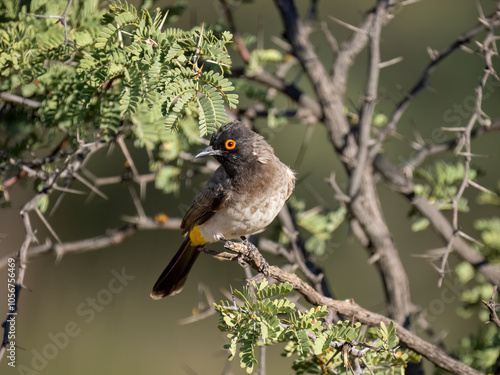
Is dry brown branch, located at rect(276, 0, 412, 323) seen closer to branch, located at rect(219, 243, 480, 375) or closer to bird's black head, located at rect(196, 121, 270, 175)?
bird's black head, located at rect(196, 121, 270, 175)

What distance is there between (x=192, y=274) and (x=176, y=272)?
4.07 m

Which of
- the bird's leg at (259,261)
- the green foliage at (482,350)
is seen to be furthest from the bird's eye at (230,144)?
the green foliage at (482,350)

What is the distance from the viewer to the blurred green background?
7.61m

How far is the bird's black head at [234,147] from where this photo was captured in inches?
134

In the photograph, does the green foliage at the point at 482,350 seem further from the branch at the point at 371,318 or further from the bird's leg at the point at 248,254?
the bird's leg at the point at 248,254

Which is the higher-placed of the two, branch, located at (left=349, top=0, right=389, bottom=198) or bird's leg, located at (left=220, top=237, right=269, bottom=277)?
branch, located at (left=349, top=0, right=389, bottom=198)

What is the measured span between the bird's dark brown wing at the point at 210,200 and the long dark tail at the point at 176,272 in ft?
0.92

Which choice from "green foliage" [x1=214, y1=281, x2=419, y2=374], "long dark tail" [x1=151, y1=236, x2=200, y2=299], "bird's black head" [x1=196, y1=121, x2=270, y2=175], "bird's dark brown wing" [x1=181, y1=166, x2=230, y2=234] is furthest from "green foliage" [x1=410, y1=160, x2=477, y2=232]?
"green foliage" [x1=214, y1=281, x2=419, y2=374]

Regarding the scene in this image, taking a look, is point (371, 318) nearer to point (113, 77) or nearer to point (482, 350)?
point (482, 350)

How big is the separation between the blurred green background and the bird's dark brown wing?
152 inches

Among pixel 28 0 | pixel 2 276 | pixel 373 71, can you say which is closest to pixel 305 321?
pixel 373 71

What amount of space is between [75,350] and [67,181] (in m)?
4.78

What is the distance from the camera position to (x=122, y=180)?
3994 mm

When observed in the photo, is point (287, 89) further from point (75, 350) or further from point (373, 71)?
point (75, 350)
